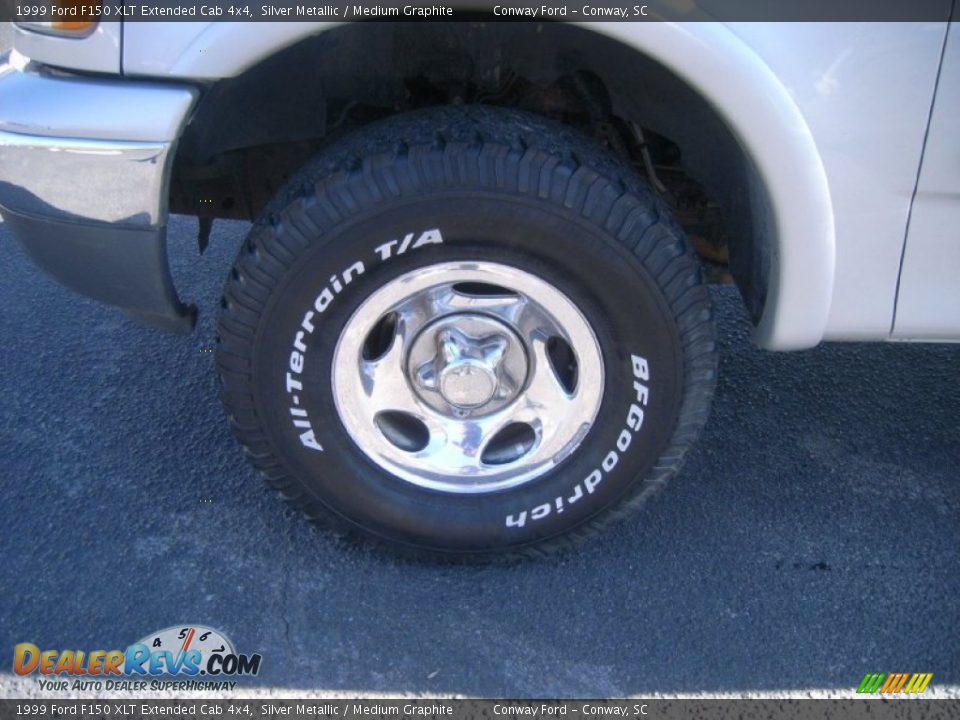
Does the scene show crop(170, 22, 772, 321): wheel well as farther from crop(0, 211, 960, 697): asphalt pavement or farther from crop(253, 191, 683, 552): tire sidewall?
crop(0, 211, 960, 697): asphalt pavement

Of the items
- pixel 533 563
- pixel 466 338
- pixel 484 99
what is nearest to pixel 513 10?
pixel 484 99

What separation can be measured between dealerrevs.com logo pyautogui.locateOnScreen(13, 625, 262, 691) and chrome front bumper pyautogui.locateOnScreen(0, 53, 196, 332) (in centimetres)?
74

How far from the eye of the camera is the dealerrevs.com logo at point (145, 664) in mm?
2160

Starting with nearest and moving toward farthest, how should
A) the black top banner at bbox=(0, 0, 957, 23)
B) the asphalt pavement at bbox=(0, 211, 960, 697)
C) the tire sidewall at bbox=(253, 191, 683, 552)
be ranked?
the black top banner at bbox=(0, 0, 957, 23) → the tire sidewall at bbox=(253, 191, 683, 552) → the asphalt pavement at bbox=(0, 211, 960, 697)

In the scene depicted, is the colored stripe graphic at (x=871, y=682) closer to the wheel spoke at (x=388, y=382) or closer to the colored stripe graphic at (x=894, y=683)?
the colored stripe graphic at (x=894, y=683)

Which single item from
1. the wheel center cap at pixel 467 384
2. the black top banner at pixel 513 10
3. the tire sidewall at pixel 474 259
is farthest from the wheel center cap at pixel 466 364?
the black top banner at pixel 513 10

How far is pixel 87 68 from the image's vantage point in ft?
6.74

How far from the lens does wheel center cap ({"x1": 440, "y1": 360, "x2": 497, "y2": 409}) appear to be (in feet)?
7.57

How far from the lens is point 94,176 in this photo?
207 centimetres

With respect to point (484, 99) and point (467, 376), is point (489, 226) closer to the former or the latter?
point (467, 376)

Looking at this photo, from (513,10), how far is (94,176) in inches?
36.4

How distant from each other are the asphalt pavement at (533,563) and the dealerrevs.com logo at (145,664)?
1.3 inches

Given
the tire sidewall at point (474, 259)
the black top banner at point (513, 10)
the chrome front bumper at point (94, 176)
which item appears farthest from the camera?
the tire sidewall at point (474, 259)

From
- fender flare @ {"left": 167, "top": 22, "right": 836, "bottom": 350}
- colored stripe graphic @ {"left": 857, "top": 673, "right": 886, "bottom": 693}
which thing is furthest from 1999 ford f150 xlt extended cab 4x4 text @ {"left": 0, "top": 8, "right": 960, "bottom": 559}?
colored stripe graphic @ {"left": 857, "top": 673, "right": 886, "bottom": 693}
